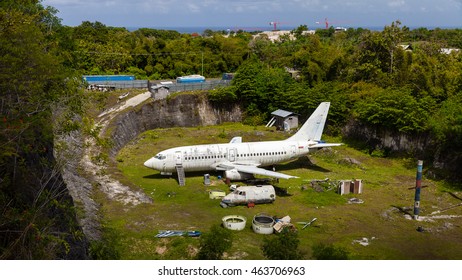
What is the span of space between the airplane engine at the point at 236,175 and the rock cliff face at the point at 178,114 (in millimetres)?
21722

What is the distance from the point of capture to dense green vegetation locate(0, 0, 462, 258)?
74.6ft

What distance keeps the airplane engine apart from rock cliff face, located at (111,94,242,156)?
21.7m

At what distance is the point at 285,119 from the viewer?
2437 inches

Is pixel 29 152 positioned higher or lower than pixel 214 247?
higher

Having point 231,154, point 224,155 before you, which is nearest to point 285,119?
point 231,154

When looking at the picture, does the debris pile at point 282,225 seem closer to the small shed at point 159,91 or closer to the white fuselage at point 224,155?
the white fuselage at point 224,155

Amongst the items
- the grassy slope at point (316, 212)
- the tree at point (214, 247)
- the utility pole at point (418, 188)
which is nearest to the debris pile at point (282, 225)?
the grassy slope at point (316, 212)

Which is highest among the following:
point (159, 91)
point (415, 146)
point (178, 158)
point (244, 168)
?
point (159, 91)

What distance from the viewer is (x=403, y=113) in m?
50.2

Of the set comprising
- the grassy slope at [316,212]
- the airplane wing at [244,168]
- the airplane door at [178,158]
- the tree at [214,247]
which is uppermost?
the tree at [214,247]

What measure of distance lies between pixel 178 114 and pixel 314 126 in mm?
27821

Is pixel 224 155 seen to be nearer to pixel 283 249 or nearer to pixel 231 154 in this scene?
pixel 231 154

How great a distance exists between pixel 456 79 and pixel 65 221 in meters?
48.1

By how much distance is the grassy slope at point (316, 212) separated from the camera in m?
29.1
